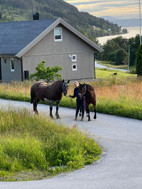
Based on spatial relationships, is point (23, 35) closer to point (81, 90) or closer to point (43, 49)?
point (43, 49)

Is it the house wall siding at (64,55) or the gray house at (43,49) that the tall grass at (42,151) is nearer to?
the gray house at (43,49)

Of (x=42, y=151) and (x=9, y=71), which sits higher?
(x=9, y=71)

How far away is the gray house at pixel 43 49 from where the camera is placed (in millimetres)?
38250

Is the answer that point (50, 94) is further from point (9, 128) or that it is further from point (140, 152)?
point (140, 152)

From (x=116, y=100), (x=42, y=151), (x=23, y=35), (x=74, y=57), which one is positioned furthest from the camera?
(x=74, y=57)

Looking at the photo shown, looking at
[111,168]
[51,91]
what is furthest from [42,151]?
[51,91]

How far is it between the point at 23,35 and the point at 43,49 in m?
2.17

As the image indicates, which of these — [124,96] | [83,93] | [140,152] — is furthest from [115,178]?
[124,96]

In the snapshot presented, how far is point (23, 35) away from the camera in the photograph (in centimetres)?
3972

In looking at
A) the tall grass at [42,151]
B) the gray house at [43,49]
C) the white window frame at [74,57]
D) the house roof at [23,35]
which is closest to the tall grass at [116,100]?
the tall grass at [42,151]

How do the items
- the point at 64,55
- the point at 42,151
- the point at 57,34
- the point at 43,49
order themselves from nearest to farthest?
1. the point at 42,151
2. the point at 43,49
3. the point at 57,34
4. the point at 64,55

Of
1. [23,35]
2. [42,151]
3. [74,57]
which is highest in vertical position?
[23,35]

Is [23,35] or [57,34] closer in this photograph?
[23,35]

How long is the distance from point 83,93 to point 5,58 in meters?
26.0
